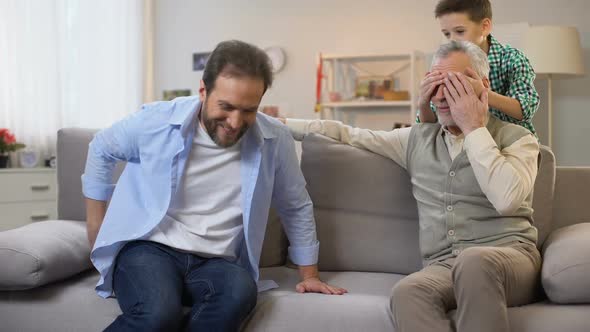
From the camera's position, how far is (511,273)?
1664 millimetres

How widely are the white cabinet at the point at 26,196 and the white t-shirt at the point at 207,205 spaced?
267 cm

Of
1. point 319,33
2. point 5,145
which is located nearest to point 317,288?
point 5,145

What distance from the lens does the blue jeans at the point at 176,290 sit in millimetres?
1614

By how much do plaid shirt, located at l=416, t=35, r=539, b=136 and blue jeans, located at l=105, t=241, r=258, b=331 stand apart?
3.00ft

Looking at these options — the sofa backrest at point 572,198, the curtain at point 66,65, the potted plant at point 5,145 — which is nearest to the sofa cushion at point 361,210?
the sofa backrest at point 572,198

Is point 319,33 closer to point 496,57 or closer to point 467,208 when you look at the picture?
point 496,57

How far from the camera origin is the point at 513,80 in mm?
2377

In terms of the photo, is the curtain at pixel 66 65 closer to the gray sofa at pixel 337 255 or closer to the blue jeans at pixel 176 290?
the gray sofa at pixel 337 255

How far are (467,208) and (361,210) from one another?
0.44 metres

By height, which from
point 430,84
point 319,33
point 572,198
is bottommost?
point 572,198

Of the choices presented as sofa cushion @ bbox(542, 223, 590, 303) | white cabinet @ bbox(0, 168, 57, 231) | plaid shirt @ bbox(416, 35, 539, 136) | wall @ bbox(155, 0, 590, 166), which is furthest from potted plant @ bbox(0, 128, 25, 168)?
sofa cushion @ bbox(542, 223, 590, 303)

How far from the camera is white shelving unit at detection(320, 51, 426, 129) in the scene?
516 centimetres

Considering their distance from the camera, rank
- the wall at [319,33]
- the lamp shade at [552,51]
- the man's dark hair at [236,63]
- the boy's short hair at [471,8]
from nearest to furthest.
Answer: the man's dark hair at [236,63] → the boy's short hair at [471,8] → the lamp shade at [552,51] → the wall at [319,33]

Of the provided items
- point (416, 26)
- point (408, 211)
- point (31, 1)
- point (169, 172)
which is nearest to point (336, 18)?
point (416, 26)
